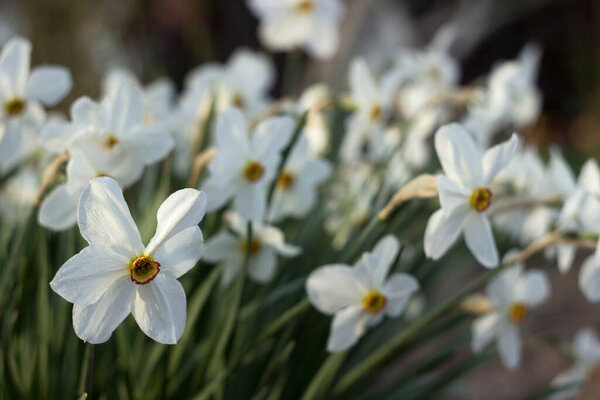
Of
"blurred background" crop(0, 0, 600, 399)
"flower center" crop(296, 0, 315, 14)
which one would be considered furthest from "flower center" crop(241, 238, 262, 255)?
"blurred background" crop(0, 0, 600, 399)

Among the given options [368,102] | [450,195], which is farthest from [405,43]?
[450,195]

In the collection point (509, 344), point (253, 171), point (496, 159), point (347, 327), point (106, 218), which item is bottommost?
point (509, 344)

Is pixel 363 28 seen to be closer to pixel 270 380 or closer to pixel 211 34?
pixel 270 380

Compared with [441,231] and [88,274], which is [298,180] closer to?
[441,231]

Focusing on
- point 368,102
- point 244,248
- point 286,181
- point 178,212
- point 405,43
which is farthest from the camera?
point 405,43

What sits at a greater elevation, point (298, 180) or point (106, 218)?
point (106, 218)

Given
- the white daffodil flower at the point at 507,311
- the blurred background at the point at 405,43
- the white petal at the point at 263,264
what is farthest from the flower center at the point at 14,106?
the blurred background at the point at 405,43
